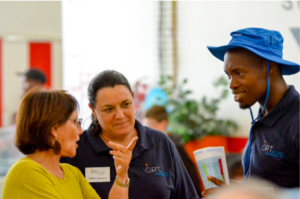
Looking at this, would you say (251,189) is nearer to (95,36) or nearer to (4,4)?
(95,36)

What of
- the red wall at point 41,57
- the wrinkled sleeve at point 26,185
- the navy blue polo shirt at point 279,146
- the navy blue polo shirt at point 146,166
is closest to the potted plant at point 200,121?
the navy blue polo shirt at point 146,166

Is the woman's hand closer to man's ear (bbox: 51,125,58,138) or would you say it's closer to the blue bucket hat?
man's ear (bbox: 51,125,58,138)

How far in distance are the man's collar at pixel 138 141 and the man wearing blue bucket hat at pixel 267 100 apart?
0.49 metres

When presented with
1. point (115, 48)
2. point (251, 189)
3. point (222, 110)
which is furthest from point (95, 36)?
point (251, 189)

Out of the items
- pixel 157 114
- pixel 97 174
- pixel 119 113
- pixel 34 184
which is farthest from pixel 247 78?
pixel 157 114

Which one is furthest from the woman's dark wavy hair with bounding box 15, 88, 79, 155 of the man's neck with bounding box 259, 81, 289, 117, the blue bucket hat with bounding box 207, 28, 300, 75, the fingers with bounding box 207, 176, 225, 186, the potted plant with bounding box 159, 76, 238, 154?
the potted plant with bounding box 159, 76, 238, 154

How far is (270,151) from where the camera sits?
1909mm

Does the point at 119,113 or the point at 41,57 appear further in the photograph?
the point at 41,57

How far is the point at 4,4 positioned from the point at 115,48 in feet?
12.0

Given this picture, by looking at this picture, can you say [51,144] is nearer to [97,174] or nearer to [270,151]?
[97,174]

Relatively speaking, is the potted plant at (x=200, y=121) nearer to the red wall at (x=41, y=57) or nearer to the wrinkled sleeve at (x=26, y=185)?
the wrinkled sleeve at (x=26, y=185)

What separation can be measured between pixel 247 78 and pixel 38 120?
3.47ft

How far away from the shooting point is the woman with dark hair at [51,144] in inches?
77.7

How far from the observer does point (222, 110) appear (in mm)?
6078
